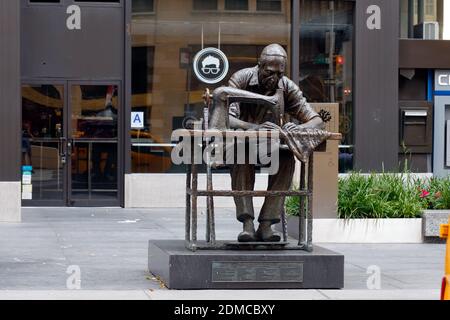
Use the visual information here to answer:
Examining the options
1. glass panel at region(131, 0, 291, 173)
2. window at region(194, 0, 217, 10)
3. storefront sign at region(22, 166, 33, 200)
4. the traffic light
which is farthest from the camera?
the traffic light

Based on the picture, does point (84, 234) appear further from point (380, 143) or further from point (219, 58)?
point (380, 143)

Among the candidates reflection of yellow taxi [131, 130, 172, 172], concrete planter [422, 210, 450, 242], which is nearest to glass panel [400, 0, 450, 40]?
reflection of yellow taxi [131, 130, 172, 172]

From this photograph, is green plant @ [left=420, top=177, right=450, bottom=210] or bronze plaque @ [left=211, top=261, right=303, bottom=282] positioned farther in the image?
green plant @ [left=420, top=177, right=450, bottom=210]

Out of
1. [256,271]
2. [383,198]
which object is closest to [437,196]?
[383,198]

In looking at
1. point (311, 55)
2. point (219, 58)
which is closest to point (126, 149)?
point (219, 58)

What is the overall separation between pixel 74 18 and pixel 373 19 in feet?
19.1

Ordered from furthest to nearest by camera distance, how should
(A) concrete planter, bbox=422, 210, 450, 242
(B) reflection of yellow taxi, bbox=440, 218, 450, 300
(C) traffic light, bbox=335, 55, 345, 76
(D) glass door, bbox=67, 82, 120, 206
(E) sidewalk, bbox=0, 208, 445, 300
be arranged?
(C) traffic light, bbox=335, 55, 345, 76
(D) glass door, bbox=67, 82, 120, 206
(A) concrete planter, bbox=422, 210, 450, 242
(E) sidewalk, bbox=0, 208, 445, 300
(B) reflection of yellow taxi, bbox=440, 218, 450, 300

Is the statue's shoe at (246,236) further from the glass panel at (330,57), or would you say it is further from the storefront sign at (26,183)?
the glass panel at (330,57)

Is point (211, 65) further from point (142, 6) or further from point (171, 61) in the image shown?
point (142, 6)

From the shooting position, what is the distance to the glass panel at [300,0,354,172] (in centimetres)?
1914

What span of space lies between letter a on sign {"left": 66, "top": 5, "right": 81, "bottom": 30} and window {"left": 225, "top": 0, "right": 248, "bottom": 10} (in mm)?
2846

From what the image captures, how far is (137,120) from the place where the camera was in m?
18.5

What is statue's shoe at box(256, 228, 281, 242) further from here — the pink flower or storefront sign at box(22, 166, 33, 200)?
storefront sign at box(22, 166, 33, 200)

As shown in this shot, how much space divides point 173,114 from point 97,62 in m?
1.74
